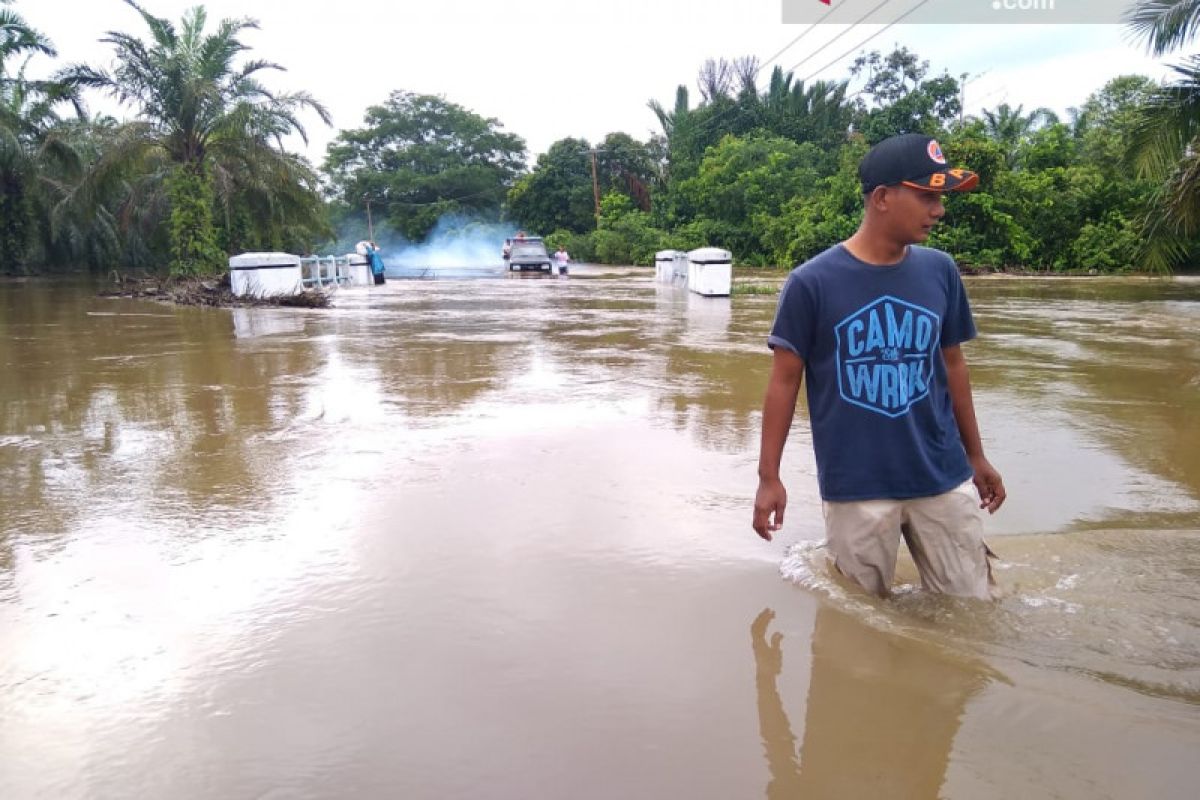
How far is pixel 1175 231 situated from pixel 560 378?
8.79 metres

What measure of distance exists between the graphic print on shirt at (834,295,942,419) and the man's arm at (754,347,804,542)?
0.49ft

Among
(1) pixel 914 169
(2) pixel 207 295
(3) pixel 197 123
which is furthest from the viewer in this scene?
(3) pixel 197 123

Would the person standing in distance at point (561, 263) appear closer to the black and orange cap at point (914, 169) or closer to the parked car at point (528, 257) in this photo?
the parked car at point (528, 257)

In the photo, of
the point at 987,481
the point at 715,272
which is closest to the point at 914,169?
the point at 987,481

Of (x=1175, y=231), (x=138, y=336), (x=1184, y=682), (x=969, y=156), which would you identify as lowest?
(x=1184, y=682)

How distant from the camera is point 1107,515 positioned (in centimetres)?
410

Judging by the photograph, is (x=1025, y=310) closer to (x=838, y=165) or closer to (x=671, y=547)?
(x=671, y=547)

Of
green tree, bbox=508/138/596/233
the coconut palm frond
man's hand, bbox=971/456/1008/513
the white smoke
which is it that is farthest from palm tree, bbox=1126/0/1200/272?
the white smoke

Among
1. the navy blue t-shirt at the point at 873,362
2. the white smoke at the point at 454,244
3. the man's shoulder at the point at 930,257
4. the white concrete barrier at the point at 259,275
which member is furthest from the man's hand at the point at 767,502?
the white smoke at the point at 454,244

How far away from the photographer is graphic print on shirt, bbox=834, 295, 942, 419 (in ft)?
8.95

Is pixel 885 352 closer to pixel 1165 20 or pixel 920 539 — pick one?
pixel 920 539

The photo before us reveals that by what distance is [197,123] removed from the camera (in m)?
19.7

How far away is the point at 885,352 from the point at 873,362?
5 centimetres

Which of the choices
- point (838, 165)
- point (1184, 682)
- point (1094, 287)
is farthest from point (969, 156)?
point (1184, 682)
